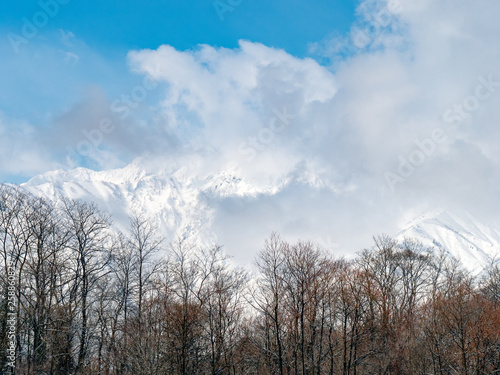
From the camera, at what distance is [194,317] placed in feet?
118

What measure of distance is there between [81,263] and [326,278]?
20609mm

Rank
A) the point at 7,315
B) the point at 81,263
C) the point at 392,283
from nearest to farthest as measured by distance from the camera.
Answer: the point at 7,315 < the point at 81,263 < the point at 392,283

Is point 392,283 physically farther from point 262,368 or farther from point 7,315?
point 7,315

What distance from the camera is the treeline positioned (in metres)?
29.5

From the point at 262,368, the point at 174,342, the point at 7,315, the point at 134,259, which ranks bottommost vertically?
the point at 262,368

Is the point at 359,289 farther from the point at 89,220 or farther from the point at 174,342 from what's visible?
the point at 89,220

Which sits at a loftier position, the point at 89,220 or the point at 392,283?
the point at 89,220

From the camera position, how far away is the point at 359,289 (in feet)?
124

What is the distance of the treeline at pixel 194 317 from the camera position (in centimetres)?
2945

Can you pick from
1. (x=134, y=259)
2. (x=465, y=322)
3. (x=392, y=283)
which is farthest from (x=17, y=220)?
(x=392, y=283)

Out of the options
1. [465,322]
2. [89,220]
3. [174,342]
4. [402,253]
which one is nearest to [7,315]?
[89,220]

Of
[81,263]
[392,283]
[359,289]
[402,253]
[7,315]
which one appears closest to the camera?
[7,315]

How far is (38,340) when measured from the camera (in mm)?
28938

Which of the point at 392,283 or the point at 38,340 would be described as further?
the point at 392,283
